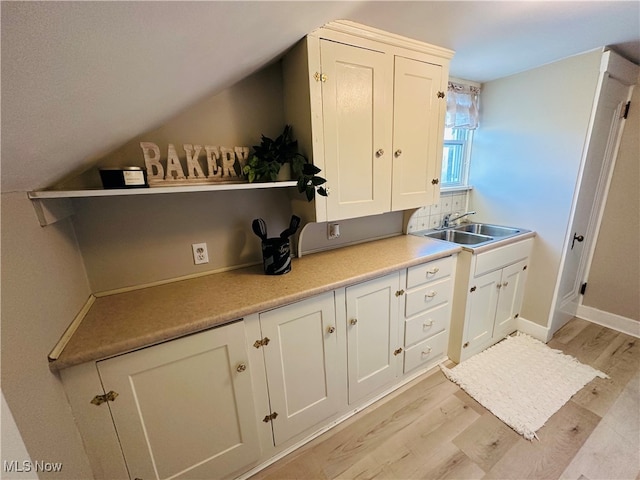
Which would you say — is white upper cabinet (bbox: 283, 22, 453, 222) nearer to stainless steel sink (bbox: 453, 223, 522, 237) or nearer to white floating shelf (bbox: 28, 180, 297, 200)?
white floating shelf (bbox: 28, 180, 297, 200)

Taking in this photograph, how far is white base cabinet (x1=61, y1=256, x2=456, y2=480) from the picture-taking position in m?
0.98

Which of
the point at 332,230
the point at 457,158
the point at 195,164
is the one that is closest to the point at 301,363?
the point at 332,230

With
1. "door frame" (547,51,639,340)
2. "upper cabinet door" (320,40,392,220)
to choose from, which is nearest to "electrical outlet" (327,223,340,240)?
"upper cabinet door" (320,40,392,220)

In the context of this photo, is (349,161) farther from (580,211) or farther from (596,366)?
(596,366)

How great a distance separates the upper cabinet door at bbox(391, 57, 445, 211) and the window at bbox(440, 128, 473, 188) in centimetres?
80

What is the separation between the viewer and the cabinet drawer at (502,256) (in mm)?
1875

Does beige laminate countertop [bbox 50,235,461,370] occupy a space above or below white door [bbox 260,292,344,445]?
above

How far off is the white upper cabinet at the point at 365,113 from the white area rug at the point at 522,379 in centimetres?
133

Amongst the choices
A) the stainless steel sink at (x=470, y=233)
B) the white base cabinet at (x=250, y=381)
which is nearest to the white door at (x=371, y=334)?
the white base cabinet at (x=250, y=381)

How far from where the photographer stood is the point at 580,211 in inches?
82.3

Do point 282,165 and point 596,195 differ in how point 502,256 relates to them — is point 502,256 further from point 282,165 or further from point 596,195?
point 282,165

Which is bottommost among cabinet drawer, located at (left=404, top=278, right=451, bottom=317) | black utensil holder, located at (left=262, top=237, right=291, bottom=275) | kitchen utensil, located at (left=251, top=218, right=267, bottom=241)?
cabinet drawer, located at (left=404, top=278, right=451, bottom=317)

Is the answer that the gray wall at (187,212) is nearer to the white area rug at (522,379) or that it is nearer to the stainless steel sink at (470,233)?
the stainless steel sink at (470,233)

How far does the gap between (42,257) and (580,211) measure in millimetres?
3219
